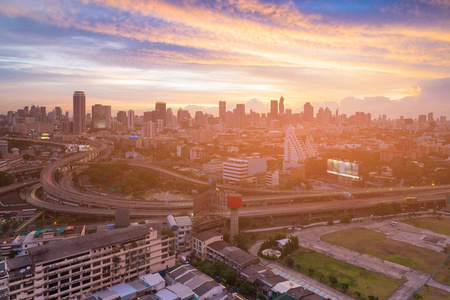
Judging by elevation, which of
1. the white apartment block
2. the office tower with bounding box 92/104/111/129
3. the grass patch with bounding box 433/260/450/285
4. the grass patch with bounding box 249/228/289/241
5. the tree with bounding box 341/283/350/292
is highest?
the office tower with bounding box 92/104/111/129

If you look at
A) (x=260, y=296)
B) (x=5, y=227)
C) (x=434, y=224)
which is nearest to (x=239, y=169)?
(x=434, y=224)

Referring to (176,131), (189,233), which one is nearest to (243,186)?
(189,233)

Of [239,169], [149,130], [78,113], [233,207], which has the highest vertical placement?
[78,113]

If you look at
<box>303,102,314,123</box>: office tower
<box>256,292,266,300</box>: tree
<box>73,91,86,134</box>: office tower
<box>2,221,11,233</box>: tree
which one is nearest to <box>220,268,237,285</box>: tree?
<box>256,292,266,300</box>: tree

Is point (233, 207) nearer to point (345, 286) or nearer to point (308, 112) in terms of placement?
point (345, 286)

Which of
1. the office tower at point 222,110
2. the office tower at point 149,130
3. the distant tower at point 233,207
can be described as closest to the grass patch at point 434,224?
the distant tower at point 233,207

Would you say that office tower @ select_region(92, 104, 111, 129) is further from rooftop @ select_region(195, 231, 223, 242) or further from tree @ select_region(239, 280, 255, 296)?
tree @ select_region(239, 280, 255, 296)
